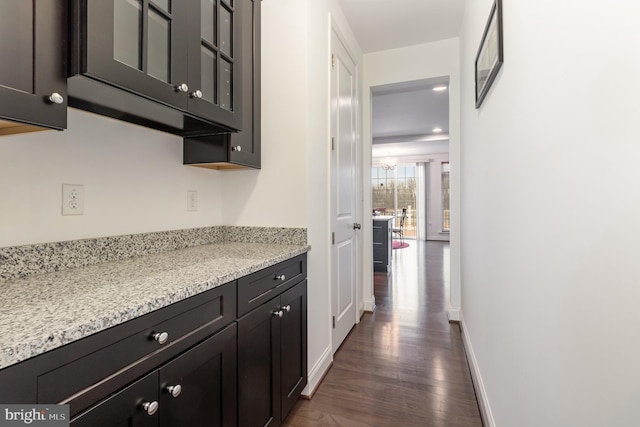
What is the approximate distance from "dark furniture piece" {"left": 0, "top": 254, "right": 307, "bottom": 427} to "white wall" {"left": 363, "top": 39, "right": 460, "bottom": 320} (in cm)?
194

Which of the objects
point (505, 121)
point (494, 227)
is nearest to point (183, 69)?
point (505, 121)

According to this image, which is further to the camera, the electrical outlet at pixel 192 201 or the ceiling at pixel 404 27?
the ceiling at pixel 404 27

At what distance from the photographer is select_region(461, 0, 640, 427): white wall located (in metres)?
0.54

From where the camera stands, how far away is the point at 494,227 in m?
1.48

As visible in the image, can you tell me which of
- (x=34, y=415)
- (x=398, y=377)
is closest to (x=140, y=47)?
(x=34, y=415)

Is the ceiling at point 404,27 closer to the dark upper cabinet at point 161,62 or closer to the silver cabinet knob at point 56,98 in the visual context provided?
the dark upper cabinet at point 161,62

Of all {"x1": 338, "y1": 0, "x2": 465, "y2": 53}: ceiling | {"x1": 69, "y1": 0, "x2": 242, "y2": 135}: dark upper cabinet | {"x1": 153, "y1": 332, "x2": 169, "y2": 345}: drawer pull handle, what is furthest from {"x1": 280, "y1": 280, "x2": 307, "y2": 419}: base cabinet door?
{"x1": 338, "y1": 0, "x2": 465, "y2": 53}: ceiling

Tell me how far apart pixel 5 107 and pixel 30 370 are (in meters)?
0.57

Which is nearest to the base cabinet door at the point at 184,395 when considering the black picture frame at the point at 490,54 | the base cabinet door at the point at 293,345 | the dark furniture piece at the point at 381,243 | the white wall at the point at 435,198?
the base cabinet door at the point at 293,345

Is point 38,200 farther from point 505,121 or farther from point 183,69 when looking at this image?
point 505,121

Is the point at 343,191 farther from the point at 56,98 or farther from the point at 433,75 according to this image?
the point at 56,98

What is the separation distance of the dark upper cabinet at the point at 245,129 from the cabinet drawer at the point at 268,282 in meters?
0.59

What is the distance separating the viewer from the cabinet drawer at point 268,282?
1229 mm

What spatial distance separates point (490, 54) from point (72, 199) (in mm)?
1872
